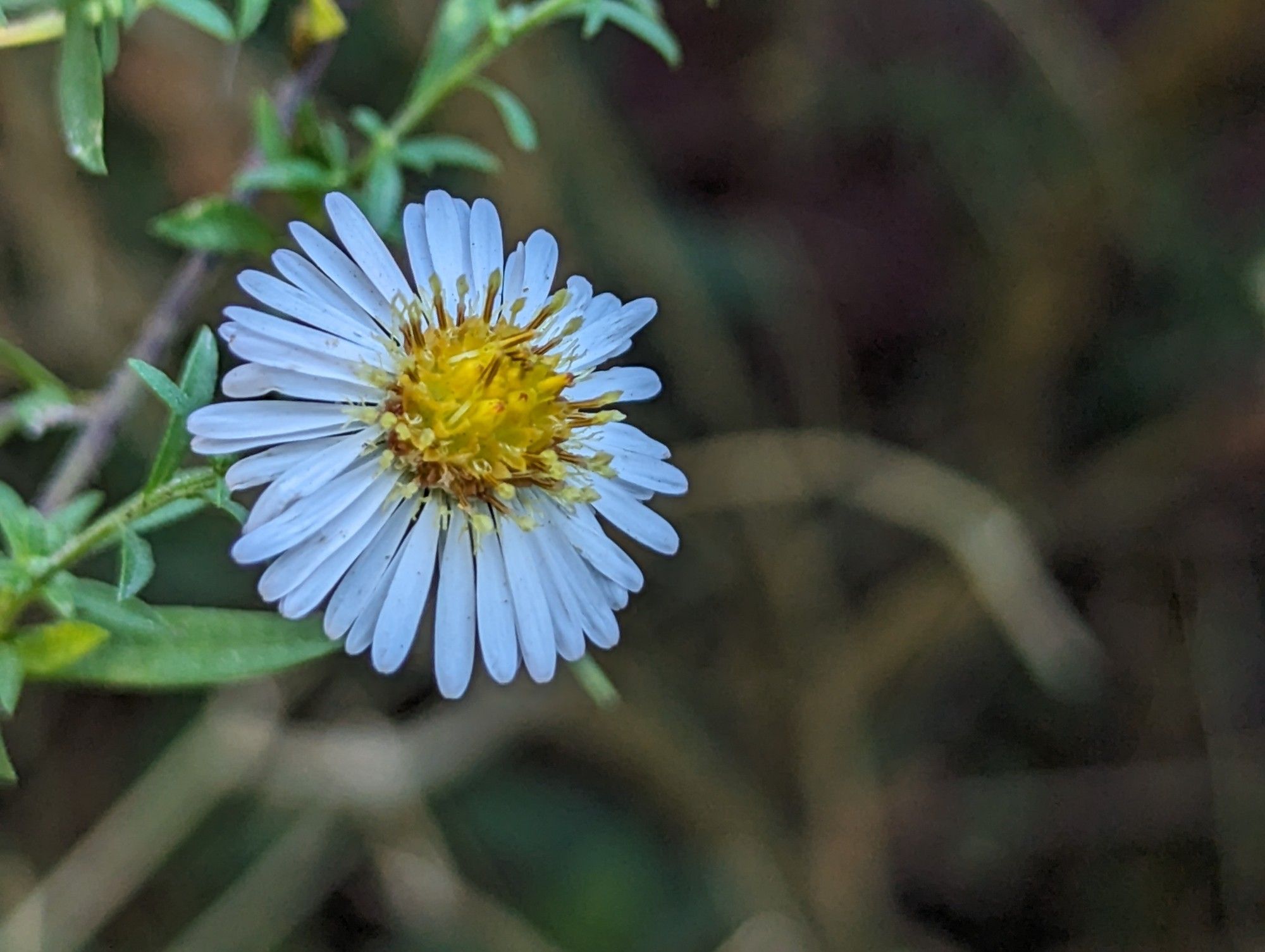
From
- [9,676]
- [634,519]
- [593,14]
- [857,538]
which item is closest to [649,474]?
[634,519]

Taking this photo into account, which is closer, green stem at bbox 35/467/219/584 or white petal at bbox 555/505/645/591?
green stem at bbox 35/467/219/584

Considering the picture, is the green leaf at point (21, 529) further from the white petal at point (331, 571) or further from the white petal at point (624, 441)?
the white petal at point (624, 441)

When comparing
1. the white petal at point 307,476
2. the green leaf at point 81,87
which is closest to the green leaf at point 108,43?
the green leaf at point 81,87

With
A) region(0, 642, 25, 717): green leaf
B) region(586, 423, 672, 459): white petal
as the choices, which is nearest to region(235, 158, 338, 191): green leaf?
region(586, 423, 672, 459): white petal

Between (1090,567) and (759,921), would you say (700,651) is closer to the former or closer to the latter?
(759,921)

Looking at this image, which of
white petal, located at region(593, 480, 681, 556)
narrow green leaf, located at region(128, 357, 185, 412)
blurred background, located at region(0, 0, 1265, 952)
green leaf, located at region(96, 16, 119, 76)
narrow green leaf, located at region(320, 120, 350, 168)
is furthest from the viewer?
blurred background, located at region(0, 0, 1265, 952)

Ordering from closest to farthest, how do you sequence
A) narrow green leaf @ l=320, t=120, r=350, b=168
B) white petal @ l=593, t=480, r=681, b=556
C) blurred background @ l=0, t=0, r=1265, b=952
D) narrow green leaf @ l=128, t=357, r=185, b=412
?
narrow green leaf @ l=128, t=357, r=185, b=412
white petal @ l=593, t=480, r=681, b=556
narrow green leaf @ l=320, t=120, r=350, b=168
blurred background @ l=0, t=0, r=1265, b=952

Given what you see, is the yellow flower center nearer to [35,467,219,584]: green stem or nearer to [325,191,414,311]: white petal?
[325,191,414,311]: white petal
